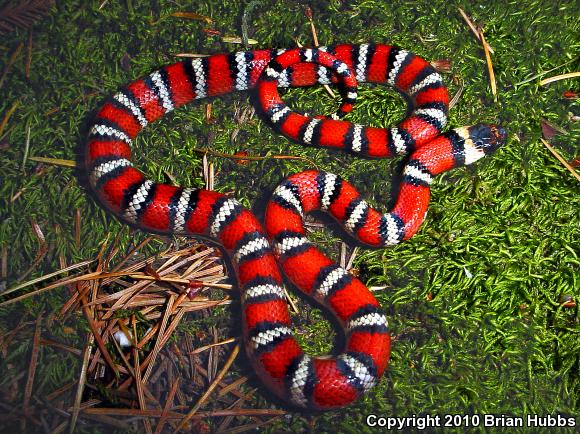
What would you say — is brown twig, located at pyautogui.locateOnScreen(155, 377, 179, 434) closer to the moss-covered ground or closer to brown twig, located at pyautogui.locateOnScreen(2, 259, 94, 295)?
the moss-covered ground

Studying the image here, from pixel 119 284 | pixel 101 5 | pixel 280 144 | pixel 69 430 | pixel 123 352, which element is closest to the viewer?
pixel 69 430

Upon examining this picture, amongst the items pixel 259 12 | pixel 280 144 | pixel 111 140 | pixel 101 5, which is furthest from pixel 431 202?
pixel 101 5

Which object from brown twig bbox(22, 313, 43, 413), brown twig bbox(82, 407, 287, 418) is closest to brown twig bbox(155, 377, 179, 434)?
brown twig bbox(82, 407, 287, 418)

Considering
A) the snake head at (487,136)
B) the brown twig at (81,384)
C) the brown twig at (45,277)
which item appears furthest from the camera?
the snake head at (487,136)

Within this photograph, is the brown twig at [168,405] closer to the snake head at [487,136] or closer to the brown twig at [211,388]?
the brown twig at [211,388]

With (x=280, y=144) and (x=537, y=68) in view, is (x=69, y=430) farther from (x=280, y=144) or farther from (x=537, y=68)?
(x=537, y=68)

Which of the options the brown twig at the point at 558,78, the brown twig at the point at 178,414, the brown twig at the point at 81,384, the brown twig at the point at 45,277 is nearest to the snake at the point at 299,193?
the brown twig at the point at 178,414
